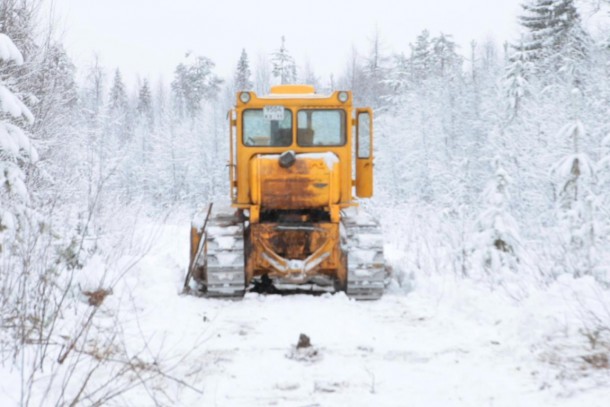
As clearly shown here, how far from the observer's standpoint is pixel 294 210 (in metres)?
8.51

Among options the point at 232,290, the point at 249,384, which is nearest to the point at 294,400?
the point at 249,384

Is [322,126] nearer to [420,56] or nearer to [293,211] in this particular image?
[293,211]

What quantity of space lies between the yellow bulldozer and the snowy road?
1.27 feet

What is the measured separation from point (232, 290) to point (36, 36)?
865 centimetres

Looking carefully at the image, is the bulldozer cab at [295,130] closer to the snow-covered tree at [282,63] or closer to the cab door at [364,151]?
the cab door at [364,151]

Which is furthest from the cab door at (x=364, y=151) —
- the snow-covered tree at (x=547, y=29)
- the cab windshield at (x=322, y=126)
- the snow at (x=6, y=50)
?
the snow-covered tree at (x=547, y=29)

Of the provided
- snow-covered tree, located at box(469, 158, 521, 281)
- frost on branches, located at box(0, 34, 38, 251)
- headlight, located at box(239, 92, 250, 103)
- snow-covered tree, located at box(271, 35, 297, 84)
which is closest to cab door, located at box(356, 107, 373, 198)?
headlight, located at box(239, 92, 250, 103)

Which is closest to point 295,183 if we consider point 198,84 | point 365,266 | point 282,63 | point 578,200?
point 365,266

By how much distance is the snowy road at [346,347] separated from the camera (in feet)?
13.5

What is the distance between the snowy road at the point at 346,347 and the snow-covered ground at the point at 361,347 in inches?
0.5

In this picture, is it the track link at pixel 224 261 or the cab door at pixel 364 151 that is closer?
the track link at pixel 224 261

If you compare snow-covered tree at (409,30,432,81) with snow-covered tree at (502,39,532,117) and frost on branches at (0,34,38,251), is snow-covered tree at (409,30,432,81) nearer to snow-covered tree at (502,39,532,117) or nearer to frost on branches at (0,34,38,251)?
snow-covered tree at (502,39,532,117)

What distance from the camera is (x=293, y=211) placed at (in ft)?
28.0

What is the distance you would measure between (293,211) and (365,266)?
1.34 metres
